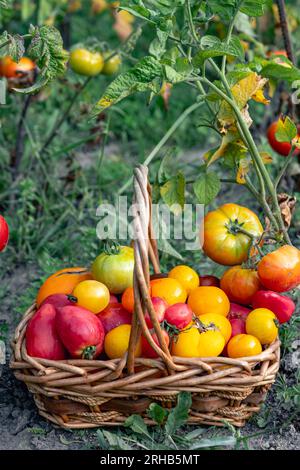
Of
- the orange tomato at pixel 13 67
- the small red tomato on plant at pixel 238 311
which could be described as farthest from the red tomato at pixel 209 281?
the orange tomato at pixel 13 67

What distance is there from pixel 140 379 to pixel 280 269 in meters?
0.43

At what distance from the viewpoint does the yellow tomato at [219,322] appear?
184 cm

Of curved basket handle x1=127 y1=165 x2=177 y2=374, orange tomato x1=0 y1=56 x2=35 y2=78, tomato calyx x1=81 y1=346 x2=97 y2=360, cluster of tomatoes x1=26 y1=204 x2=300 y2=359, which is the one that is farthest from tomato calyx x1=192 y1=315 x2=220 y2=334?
orange tomato x1=0 y1=56 x2=35 y2=78

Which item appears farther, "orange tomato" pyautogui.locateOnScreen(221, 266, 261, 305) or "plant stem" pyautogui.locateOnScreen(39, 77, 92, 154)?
"plant stem" pyautogui.locateOnScreen(39, 77, 92, 154)

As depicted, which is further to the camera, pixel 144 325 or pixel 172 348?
pixel 172 348

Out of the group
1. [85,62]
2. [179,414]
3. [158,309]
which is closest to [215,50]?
[158,309]

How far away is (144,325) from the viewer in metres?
1.67

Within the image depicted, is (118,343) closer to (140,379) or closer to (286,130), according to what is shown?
(140,379)

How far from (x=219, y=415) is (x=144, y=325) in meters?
0.32

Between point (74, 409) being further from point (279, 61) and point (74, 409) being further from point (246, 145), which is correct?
point (279, 61)

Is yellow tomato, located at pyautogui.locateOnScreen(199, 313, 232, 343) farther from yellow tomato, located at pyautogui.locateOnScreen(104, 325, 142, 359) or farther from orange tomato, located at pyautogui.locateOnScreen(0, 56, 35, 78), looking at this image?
orange tomato, located at pyautogui.locateOnScreen(0, 56, 35, 78)

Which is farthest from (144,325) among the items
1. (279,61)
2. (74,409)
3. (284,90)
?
(284,90)

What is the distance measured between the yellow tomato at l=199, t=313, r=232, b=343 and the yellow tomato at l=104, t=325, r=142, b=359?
168mm

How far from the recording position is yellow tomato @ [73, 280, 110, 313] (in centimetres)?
186
